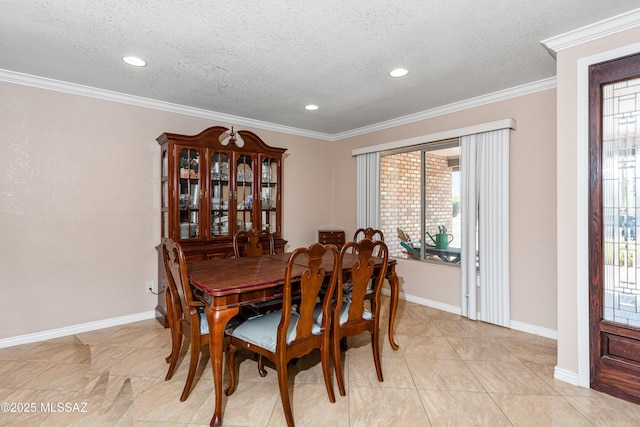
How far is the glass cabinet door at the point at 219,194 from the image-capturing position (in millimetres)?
3711

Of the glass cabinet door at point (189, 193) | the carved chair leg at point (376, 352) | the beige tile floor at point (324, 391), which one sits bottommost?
the beige tile floor at point (324, 391)

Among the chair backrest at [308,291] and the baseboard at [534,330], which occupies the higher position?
the chair backrest at [308,291]

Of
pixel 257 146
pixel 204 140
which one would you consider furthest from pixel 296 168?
pixel 204 140

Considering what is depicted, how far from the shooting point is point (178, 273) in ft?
6.59

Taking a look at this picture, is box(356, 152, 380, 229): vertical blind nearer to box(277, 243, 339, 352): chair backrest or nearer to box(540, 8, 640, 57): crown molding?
box(540, 8, 640, 57): crown molding

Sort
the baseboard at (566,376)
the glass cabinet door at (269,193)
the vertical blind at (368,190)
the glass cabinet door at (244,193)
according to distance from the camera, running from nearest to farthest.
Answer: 1. the baseboard at (566,376)
2. the glass cabinet door at (244,193)
3. the glass cabinet door at (269,193)
4. the vertical blind at (368,190)

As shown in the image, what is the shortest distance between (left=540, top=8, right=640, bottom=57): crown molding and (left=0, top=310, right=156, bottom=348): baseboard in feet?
14.4

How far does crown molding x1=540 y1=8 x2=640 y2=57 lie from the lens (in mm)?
2008

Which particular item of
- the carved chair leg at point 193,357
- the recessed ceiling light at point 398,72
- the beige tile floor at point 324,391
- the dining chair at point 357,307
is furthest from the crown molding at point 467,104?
the carved chair leg at point 193,357

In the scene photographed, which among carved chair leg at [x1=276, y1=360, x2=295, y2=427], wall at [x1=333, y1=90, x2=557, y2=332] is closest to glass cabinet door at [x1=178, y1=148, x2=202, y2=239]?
carved chair leg at [x1=276, y1=360, x2=295, y2=427]

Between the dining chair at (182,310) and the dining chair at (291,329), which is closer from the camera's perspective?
the dining chair at (291,329)

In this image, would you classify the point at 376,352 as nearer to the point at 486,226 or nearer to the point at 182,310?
the point at 182,310

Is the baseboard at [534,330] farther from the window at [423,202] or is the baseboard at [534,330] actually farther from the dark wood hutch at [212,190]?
the dark wood hutch at [212,190]

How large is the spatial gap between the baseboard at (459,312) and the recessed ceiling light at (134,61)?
3.81 meters
